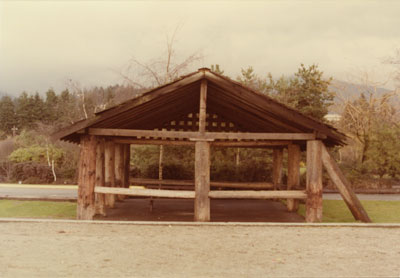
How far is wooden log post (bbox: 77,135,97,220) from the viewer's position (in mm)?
11016

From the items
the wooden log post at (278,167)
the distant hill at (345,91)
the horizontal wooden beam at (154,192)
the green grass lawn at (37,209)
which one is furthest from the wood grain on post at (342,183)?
the distant hill at (345,91)

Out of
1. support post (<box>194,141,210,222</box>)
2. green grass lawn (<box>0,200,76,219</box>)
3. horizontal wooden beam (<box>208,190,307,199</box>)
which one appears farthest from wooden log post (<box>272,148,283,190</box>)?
green grass lawn (<box>0,200,76,219</box>)

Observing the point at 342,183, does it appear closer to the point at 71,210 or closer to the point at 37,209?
the point at 71,210

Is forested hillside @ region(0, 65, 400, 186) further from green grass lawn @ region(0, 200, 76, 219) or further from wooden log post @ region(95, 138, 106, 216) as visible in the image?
wooden log post @ region(95, 138, 106, 216)

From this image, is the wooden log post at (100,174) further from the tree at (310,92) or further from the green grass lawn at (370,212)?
the tree at (310,92)

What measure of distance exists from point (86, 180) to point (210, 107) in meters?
5.31

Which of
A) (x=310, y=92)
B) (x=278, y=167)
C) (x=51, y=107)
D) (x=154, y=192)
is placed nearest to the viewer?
(x=154, y=192)

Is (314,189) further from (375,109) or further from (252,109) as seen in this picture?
(375,109)

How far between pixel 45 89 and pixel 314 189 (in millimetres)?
72873

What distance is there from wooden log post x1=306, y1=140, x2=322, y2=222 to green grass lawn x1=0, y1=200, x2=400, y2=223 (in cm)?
138

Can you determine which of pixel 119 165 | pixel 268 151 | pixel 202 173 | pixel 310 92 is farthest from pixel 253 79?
pixel 202 173

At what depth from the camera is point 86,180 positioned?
36.4 feet

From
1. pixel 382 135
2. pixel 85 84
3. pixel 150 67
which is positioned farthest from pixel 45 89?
pixel 382 135

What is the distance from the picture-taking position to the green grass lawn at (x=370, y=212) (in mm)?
12383
